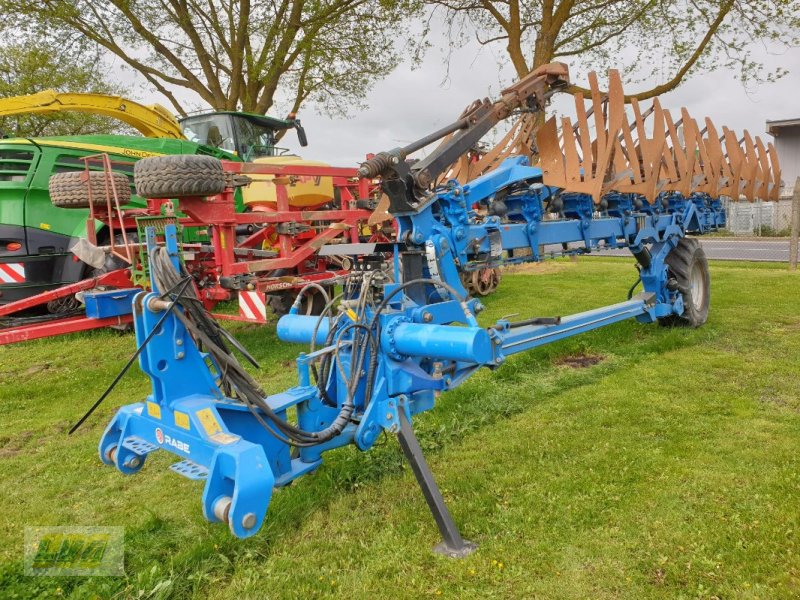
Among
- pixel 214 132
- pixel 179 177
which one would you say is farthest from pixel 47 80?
pixel 179 177

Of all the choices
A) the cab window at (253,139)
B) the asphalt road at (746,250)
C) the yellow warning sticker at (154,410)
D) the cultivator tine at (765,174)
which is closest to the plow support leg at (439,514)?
the yellow warning sticker at (154,410)

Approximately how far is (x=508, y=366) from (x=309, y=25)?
1249 centimetres

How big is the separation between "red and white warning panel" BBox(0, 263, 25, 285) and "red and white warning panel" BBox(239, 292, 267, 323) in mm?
2940

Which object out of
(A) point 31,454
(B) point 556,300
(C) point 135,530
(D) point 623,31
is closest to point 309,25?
(D) point 623,31

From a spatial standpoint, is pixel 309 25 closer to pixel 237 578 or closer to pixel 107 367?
pixel 107 367

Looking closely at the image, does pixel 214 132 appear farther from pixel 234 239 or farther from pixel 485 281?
pixel 485 281

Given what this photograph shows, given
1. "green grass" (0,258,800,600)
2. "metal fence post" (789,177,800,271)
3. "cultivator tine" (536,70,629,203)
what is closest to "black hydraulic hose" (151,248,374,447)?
"green grass" (0,258,800,600)

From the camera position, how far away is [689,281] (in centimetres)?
698

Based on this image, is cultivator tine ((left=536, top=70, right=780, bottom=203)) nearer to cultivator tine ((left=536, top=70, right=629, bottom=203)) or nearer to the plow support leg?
cultivator tine ((left=536, top=70, right=629, bottom=203))

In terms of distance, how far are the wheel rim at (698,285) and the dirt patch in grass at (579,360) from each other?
1.95 m

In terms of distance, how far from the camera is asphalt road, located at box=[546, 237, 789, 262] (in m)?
16.0

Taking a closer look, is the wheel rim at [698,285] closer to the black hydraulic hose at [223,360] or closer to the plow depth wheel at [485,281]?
the plow depth wheel at [485,281]

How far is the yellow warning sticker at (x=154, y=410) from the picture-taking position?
2.96 metres

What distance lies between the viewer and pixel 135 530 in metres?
3.19
